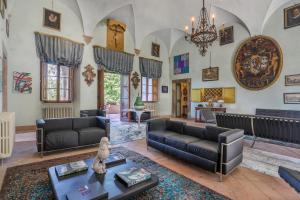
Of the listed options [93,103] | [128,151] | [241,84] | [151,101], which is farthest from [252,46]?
[93,103]

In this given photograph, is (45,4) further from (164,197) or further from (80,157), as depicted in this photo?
(164,197)

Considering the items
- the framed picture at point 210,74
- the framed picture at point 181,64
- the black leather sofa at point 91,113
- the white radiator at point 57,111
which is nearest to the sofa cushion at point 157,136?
the black leather sofa at point 91,113

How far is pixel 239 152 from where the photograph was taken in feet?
9.12

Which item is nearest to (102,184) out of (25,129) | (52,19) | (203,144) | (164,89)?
(203,144)

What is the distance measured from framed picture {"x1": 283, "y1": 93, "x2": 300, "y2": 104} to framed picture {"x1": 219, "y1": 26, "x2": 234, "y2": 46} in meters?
3.31

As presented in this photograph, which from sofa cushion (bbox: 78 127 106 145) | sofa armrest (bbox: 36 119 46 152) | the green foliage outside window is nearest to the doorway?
the green foliage outside window

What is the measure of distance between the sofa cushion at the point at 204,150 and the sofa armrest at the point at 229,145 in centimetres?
14

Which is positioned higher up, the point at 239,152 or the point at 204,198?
the point at 239,152

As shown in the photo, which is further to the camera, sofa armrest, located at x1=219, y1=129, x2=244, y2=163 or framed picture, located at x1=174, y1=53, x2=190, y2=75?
framed picture, located at x1=174, y1=53, x2=190, y2=75

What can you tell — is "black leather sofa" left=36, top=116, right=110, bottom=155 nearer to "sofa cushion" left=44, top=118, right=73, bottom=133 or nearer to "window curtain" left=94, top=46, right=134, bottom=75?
"sofa cushion" left=44, top=118, right=73, bottom=133

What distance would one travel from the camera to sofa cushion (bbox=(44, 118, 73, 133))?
3.74 m

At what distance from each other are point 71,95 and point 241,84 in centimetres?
759

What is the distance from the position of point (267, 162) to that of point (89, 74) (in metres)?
6.65

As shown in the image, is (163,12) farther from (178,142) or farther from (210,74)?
(178,142)
